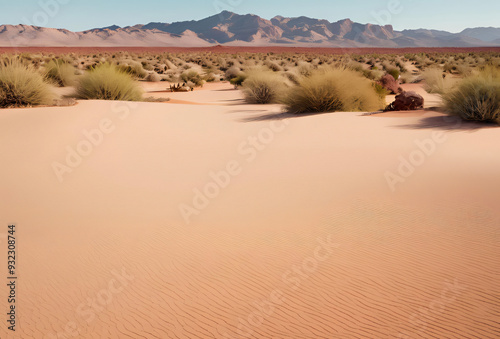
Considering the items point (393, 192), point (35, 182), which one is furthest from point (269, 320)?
point (35, 182)

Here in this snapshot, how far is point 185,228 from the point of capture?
5.12 m

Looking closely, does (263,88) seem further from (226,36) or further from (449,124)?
(226,36)

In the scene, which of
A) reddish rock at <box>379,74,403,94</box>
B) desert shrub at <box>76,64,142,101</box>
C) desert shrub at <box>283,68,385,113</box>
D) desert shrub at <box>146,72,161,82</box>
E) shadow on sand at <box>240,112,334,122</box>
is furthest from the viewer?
desert shrub at <box>146,72,161,82</box>

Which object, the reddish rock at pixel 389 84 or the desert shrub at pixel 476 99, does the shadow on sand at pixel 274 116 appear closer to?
the desert shrub at pixel 476 99

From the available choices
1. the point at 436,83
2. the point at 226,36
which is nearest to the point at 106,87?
the point at 436,83

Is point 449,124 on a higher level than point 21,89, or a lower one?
lower

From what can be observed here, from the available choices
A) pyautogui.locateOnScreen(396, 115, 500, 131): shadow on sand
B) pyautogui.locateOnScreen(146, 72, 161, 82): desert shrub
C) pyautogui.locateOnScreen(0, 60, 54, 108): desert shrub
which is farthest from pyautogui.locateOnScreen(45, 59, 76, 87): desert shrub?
pyautogui.locateOnScreen(396, 115, 500, 131): shadow on sand

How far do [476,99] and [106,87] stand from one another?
42.5 ft

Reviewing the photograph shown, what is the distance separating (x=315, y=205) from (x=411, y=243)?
1.54m

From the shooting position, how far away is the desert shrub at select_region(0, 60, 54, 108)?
12.7 meters

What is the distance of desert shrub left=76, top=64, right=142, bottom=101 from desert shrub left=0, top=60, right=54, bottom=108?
120 inches

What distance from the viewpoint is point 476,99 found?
10414 mm

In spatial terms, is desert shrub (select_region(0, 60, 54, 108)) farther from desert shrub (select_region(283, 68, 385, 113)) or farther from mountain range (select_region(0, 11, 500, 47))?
mountain range (select_region(0, 11, 500, 47))

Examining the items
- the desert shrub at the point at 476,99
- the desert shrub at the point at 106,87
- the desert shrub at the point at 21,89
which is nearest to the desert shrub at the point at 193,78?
the desert shrub at the point at 106,87
